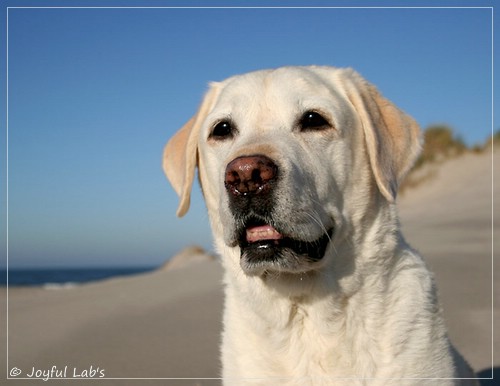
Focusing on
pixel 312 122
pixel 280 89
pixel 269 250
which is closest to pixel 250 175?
pixel 269 250

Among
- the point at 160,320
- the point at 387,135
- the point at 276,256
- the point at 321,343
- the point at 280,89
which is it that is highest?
the point at 280,89

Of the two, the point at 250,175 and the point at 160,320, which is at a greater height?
the point at 250,175

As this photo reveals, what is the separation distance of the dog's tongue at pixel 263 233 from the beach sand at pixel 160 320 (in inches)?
109

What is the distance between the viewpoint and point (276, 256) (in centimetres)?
352

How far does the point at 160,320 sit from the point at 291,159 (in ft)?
17.2

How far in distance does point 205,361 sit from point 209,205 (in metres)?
2.80

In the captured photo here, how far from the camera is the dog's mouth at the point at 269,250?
11.5 feet

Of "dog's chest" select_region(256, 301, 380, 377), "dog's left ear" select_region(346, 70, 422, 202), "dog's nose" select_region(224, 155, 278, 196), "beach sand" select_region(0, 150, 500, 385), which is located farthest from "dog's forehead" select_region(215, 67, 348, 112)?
"beach sand" select_region(0, 150, 500, 385)

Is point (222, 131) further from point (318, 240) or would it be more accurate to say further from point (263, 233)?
point (318, 240)

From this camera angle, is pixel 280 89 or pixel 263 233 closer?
pixel 263 233

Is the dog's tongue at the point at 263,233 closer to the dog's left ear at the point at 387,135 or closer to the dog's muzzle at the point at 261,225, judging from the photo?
the dog's muzzle at the point at 261,225

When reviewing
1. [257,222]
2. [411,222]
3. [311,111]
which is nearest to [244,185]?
[257,222]

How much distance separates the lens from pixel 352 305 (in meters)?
3.68

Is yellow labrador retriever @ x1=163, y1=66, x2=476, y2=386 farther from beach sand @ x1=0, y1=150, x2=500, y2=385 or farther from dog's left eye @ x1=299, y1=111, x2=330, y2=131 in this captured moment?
beach sand @ x1=0, y1=150, x2=500, y2=385
